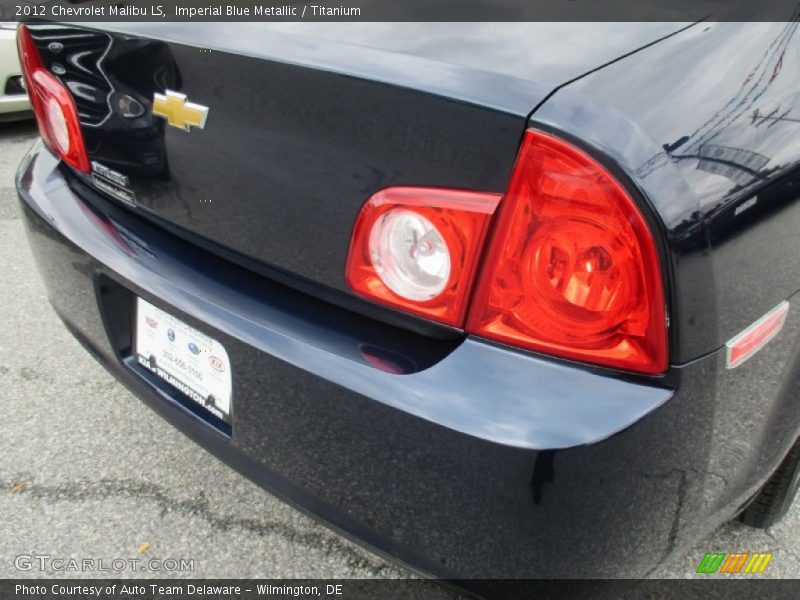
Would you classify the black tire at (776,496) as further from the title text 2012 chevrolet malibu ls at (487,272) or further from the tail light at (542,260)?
the tail light at (542,260)

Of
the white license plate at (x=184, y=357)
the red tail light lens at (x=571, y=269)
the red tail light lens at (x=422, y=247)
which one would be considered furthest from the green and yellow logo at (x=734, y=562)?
the white license plate at (x=184, y=357)

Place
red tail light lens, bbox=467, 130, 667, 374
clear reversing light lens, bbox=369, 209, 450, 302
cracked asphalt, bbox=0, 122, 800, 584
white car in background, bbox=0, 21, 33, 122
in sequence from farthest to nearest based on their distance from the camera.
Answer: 1. white car in background, bbox=0, 21, 33, 122
2. cracked asphalt, bbox=0, 122, 800, 584
3. clear reversing light lens, bbox=369, 209, 450, 302
4. red tail light lens, bbox=467, 130, 667, 374

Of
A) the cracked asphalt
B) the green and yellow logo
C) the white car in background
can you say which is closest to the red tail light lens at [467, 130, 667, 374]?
the cracked asphalt

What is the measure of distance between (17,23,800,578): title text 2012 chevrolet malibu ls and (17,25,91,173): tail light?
266 millimetres

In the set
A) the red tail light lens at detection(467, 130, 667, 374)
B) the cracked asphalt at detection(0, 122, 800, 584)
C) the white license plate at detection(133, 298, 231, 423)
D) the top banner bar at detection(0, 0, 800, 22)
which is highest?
the top banner bar at detection(0, 0, 800, 22)

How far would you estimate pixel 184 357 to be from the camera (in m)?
1.52

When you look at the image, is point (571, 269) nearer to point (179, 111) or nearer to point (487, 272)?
point (487, 272)

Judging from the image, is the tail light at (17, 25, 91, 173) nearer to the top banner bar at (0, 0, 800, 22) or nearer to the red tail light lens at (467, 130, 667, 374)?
the top banner bar at (0, 0, 800, 22)

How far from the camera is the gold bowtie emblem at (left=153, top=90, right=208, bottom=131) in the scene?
4.56 ft

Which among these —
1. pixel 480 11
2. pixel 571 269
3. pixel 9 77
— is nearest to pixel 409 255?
pixel 571 269

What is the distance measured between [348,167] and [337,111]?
0.30ft

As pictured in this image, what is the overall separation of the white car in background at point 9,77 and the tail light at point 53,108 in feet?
10.9

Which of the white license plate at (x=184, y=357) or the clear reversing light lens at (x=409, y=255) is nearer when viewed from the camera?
the clear reversing light lens at (x=409, y=255)

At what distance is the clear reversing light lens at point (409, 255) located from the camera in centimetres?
115
